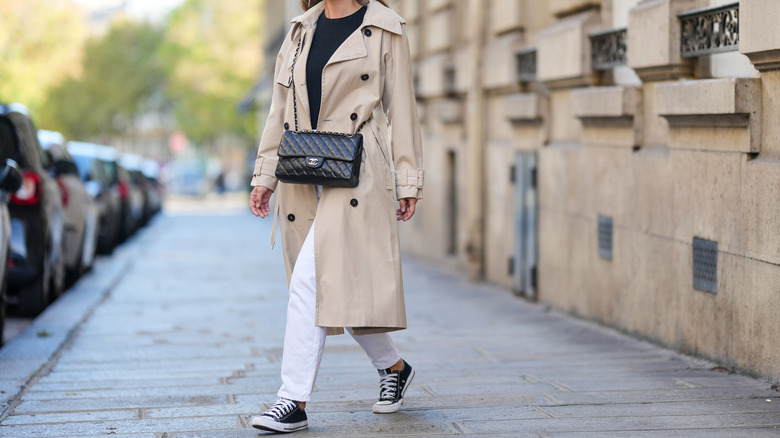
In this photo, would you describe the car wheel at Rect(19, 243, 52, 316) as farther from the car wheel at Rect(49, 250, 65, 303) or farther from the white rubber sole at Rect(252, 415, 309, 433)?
the white rubber sole at Rect(252, 415, 309, 433)

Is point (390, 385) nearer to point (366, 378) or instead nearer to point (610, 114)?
point (366, 378)

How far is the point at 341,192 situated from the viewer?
514cm

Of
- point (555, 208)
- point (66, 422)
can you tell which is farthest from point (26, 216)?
point (66, 422)

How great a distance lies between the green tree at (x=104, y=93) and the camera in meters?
66.1

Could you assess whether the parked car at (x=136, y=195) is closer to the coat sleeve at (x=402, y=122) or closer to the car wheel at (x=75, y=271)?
the car wheel at (x=75, y=271)

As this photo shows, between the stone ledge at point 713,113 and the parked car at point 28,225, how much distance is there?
17.0 ft

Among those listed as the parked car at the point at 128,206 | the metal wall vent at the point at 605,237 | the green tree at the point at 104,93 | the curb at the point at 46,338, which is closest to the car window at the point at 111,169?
the parked car at the point at 128,206

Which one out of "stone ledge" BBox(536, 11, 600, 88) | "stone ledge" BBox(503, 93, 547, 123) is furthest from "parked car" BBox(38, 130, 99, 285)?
"stone ledge" BBox(536, 11, 600, 88)

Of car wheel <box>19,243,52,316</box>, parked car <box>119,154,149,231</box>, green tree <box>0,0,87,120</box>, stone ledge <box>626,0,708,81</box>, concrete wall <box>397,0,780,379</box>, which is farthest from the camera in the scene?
green tree <box>0,0,87,120</box>

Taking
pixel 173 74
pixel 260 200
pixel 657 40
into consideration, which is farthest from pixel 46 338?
pixel 173 74

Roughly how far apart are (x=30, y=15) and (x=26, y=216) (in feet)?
88.1

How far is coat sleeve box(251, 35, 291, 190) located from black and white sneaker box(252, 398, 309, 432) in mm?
934

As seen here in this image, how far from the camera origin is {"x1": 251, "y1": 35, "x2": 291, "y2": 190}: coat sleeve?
17.4 feet

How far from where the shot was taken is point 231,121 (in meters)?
75.2
